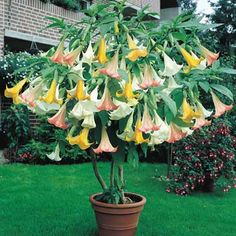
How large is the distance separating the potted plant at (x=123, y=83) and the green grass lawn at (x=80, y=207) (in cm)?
179

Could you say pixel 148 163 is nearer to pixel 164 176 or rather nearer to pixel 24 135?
pixel 164 176

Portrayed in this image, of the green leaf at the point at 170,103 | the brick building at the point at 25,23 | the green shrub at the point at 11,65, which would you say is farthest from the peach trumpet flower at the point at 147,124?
the brick building at the point at 25,23

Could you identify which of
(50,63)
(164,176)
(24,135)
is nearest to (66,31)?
(50,63)

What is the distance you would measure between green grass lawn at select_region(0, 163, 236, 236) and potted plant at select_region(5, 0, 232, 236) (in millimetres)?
1787

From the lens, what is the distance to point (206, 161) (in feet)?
23.5

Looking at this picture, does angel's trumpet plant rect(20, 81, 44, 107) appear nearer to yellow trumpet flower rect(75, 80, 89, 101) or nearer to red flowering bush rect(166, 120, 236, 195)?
yellow trumpet flower rect(75, 80, 89, 101)

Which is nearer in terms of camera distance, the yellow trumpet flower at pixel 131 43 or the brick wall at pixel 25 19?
the yellow trumpet flower at pixel 131 43

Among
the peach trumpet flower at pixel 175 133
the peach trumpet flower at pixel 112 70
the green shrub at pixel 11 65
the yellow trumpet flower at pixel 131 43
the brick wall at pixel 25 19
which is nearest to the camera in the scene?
the peach trumpet flower at pixel 112 70

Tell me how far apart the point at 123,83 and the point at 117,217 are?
1626 mm

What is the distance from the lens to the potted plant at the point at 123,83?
311 centimetres

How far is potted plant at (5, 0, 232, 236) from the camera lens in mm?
3105

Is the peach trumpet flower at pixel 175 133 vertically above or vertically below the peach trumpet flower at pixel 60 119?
below

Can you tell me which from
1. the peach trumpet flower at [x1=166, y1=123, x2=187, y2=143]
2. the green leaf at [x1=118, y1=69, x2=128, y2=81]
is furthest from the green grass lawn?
the green leaf at [x1=118, y1=69, x2=128, y2=81]

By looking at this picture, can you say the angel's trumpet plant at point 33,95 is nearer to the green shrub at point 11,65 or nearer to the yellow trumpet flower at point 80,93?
the yellow trumpet flower at point 80,93
